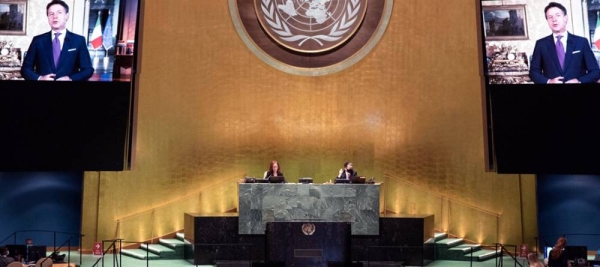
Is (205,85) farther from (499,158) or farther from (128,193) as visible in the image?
(499,158)

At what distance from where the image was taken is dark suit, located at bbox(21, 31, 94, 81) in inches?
636

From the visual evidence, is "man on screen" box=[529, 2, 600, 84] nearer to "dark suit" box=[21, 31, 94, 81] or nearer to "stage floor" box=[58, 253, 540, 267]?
"stage floor" box=[58, 253, 540, 267]

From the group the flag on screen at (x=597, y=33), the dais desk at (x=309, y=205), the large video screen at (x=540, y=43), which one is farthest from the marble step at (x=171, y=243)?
the flag on screen at (x=597, y=33)

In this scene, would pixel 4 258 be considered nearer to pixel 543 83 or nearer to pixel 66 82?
pixel 66 82

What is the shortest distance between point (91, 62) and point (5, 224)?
4.19 metres

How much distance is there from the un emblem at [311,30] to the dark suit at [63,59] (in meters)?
3.69

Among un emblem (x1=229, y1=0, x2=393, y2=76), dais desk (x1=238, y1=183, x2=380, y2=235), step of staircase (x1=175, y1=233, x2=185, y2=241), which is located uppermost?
un emblem (x1=229, y1=0, x2=393, y2=76)

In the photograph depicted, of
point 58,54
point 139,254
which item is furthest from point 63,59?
point 139,254

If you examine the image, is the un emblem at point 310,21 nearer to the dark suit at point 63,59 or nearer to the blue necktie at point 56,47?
the dark suit at point 63,59

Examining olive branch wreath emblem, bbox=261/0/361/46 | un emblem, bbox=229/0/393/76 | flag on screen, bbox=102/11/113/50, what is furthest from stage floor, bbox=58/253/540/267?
olive branch wreath emblem, bbox=261/0/361/46

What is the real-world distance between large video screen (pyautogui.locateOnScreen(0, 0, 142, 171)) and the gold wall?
56.1 inches

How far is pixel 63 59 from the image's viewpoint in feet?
53.7

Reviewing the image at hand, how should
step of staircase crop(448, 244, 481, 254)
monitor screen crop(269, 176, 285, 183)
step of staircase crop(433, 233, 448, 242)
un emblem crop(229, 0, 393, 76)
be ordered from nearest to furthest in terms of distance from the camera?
1. monitor screen crop(269, 176, 285, 183)
2. step of staircase crop(448, 244, 481, 254)
3. step of staircase crop(433, 233, 448, 242)
4. un emblem crop(229, 0, 393, 76)

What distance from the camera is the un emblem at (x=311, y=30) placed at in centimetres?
1833
